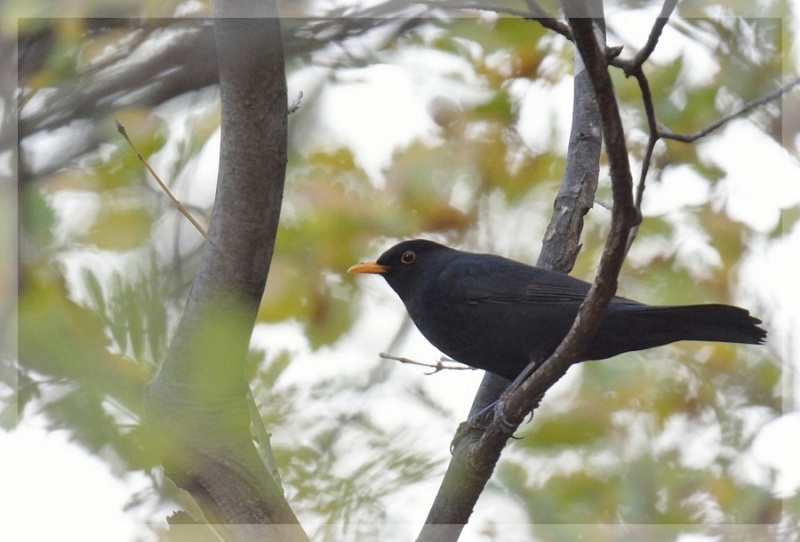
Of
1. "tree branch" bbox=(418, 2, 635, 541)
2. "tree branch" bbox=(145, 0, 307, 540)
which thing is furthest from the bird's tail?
"tree branch" bbox=(145, 0, 307, 540)

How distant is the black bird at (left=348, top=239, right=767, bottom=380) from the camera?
11.9ft

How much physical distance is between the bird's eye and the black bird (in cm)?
12

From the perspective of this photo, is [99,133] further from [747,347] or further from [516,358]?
[747,347]

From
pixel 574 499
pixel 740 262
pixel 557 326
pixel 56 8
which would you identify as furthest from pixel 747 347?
pixel 56 8

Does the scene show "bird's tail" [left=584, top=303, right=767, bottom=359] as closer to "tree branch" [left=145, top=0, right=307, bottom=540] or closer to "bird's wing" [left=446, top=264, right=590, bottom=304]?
"bird's wing" [left=446, top=264, right=590, bottom=304]

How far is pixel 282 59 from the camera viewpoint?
251 centimetres

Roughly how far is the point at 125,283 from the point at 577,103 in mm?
3448

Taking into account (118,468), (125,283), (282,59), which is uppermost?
(282,59)

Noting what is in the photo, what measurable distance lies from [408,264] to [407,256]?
0.25 feet

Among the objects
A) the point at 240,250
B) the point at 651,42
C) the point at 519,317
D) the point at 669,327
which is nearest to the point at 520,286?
the point at 519,317

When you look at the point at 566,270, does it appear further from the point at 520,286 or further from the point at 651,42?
the point at 651,42

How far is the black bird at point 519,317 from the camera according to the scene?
3623 mm

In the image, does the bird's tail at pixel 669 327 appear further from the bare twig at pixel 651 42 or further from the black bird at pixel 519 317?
the bare twig at pixel 651 42

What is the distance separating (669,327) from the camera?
375 cm
